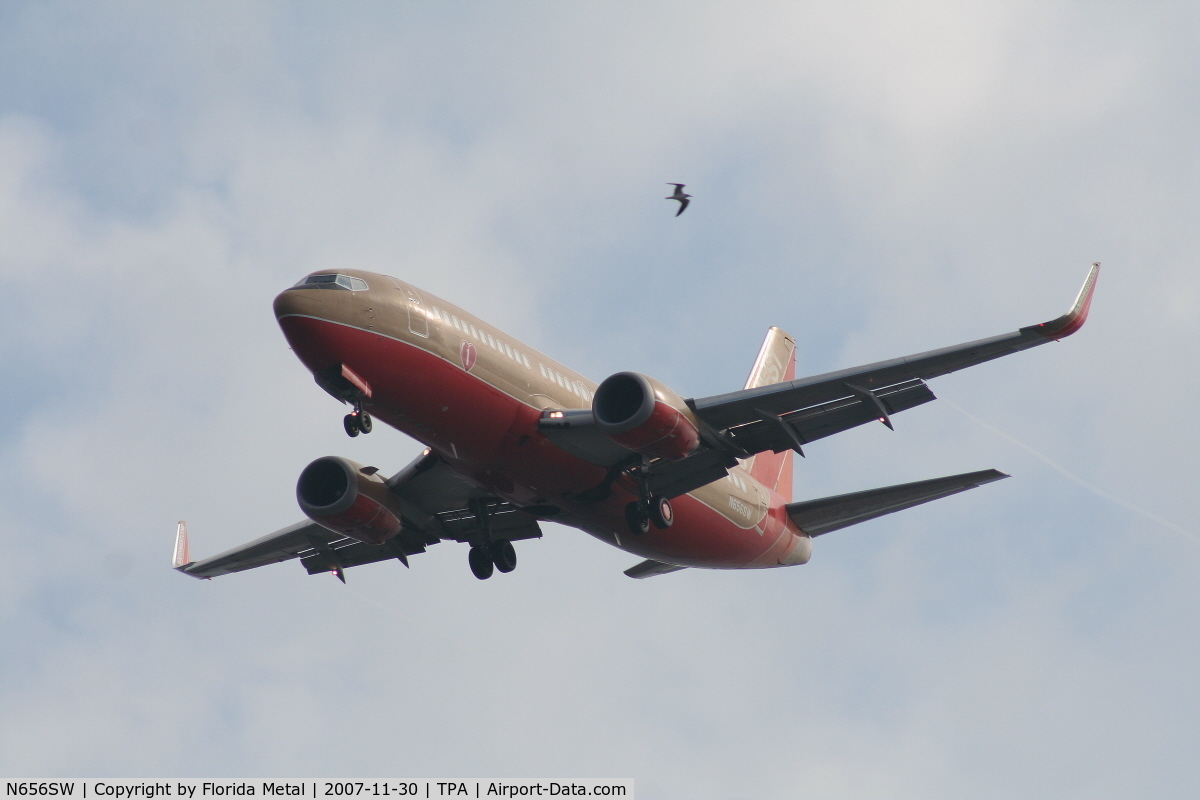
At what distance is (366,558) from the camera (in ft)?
137

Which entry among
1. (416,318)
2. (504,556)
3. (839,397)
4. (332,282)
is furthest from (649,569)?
(332,282)

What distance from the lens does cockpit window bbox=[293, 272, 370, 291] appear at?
2975 cm

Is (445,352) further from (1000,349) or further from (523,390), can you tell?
(1000,349)

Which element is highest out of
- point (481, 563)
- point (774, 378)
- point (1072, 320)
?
point (774, 378)

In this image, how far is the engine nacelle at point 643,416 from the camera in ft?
101

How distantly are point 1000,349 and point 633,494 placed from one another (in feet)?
32.1

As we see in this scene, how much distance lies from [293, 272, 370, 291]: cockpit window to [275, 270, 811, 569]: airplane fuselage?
64 mm

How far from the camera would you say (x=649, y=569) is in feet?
135

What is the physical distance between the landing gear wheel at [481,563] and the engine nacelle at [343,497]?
2957mm

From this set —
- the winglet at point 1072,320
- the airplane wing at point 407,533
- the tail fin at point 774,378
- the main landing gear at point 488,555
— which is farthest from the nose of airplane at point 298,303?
the tail fin at point 774,378

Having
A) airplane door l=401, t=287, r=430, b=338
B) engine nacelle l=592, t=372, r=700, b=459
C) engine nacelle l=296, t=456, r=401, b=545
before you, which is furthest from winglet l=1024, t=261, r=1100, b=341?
engine nacelle l=296, t=456, r=401, b=545

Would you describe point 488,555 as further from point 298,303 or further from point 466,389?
point 298,303

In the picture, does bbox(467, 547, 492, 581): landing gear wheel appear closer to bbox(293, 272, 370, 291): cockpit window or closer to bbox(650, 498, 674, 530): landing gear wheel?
bbox(650, 498, 674, 530): landing gear wheel

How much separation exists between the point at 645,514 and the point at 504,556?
590 centimetres
